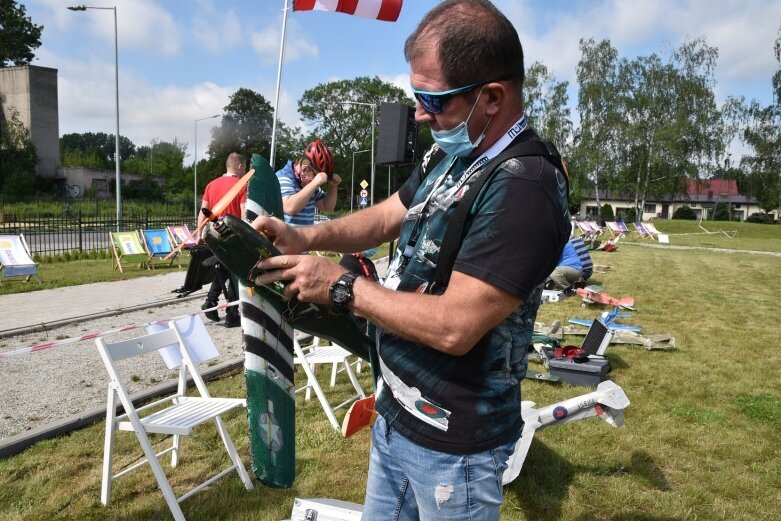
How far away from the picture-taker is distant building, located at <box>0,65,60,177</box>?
129ft

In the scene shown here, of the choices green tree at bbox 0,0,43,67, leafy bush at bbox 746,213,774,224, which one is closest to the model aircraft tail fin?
green tree at bbox 0,0,43,67

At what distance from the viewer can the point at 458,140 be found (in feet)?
4.71

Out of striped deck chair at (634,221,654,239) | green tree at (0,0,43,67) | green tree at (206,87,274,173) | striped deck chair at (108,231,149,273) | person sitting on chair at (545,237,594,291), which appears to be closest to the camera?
person sitting on chair at (545,237,594,291)

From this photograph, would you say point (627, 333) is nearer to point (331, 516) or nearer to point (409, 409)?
point (331, 516)

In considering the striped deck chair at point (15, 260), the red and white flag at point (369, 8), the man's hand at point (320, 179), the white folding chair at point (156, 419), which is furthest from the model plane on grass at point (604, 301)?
the striped deck chair at point (15, 260)

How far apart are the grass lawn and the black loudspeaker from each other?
249 centimetres

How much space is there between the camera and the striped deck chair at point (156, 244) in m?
14.2

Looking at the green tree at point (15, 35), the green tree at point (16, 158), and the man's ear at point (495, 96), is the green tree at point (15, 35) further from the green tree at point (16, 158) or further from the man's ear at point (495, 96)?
the man's ear at point (495, 96)

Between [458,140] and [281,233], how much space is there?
0.62 metres

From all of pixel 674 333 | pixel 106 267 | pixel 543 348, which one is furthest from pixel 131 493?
pixel 106 267

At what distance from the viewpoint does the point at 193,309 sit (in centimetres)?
895

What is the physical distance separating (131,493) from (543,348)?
4.32 meters

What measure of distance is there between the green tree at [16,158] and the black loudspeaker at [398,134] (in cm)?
3869

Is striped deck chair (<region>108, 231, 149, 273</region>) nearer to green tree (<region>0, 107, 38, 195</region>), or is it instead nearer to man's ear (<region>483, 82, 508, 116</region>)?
man's ear (<region>483, 82, 508, 116</region>)
